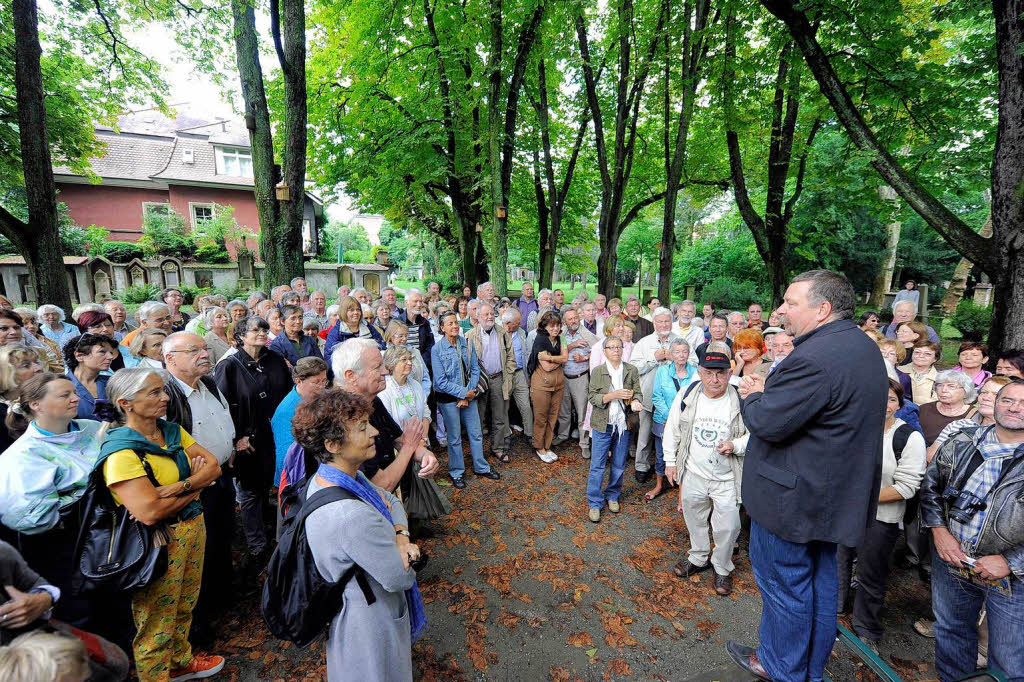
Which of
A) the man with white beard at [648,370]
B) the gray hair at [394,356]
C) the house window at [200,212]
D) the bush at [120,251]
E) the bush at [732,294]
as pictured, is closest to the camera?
the gray hair at [394,356]

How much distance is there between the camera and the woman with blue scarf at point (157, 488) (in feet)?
7.50

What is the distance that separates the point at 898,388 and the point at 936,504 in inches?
38.6

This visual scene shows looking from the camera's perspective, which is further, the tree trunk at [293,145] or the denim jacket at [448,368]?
the tree trunk at [293,145]

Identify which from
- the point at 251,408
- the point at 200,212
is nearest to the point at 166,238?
the point at 200,212

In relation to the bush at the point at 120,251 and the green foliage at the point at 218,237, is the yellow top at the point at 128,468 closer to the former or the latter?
the green foliage at the point at 218,237

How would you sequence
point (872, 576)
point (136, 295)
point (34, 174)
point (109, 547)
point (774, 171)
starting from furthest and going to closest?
1. point (136, 295)
2. point (774, 171)
3. point (34, 174)
4. point (872, 576)
5. point (109, 547)

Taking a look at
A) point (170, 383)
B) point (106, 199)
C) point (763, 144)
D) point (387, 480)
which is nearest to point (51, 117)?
point (170, 383)

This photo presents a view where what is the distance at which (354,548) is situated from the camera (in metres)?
1.85

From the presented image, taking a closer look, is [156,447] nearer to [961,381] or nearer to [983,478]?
[983,478]

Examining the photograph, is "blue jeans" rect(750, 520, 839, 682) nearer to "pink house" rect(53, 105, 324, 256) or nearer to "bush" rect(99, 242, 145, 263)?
"pink house" rect(53, 105, 324, 256)

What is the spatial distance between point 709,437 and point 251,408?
4.16 m

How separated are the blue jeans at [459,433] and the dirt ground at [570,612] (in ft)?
2.44

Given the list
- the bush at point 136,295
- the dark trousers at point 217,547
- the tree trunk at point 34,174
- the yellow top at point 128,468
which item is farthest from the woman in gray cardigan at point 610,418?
the bush at point 136,295

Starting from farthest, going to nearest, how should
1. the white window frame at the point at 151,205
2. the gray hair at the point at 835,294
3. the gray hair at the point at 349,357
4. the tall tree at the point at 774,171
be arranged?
the white window frame at the point at 151,205 → the tall tree at the point at 774,171 → the gray hair at the point at 349,357 → the gray hair at the point at 835,294
